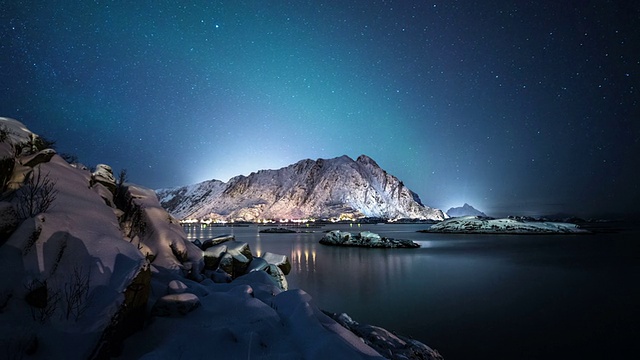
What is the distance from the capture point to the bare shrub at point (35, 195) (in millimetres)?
5094

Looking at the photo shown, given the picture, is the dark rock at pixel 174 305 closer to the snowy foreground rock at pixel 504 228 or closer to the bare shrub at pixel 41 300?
the bare shrub at pixel 41 300

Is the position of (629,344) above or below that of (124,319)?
below

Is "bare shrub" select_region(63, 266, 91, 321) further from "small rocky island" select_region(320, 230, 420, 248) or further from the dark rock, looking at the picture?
"small rocky island" select_region(320, 230, 420, 248)

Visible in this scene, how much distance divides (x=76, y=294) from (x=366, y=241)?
50.8m

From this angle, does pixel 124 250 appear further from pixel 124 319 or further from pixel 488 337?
pixel 488 337

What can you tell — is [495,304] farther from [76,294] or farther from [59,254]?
[59,254]

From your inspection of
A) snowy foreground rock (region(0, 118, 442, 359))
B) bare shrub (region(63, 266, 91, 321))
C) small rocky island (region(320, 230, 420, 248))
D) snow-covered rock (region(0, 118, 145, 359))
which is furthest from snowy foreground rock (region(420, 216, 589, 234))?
bare shrub (region(63, 266, 91, 321))

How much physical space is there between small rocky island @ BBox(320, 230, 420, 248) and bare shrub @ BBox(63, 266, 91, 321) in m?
49.5

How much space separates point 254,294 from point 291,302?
1.26m

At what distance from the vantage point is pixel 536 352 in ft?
34.8

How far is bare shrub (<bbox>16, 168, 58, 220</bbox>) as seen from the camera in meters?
5.09

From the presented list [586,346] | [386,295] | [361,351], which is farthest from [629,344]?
[361,351]

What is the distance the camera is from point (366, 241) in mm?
52531

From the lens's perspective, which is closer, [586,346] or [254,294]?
[254,294]
